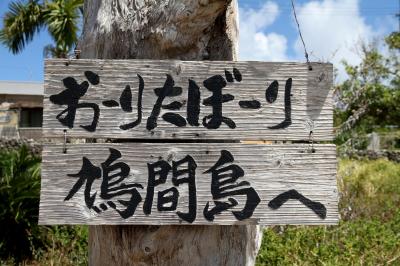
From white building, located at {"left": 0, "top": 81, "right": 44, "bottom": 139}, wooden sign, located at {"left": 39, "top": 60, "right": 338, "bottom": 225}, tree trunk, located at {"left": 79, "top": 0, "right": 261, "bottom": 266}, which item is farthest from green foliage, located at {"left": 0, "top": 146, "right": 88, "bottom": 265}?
white building, located at {"left": 0, "top": 81, "right": 44, "bottom": 139}

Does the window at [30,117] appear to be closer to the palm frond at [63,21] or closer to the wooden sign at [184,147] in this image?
the palm frond at [63,21]

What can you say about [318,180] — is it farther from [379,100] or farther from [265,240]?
[379,100]

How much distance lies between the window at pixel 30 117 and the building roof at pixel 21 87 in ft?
2.28

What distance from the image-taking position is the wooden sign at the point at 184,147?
5.54 feet

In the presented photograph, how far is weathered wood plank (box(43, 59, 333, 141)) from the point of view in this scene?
67.2 inches

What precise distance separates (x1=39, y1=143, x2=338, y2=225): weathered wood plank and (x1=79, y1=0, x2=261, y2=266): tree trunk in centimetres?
11

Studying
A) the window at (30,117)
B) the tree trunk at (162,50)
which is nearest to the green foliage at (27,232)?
the tree trunk at (162,50)

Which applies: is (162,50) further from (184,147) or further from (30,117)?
(30,117)

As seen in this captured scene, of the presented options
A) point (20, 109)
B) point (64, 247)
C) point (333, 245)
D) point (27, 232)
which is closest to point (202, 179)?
point (333, 245)

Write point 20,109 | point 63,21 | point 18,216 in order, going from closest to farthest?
point 18,216 → point 63,21 → point 20,109

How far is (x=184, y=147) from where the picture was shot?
170 cm

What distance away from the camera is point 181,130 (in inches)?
67.5

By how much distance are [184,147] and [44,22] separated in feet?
42.8

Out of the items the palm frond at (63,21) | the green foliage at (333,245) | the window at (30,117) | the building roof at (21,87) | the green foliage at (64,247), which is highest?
the palm frond at (63,21)
